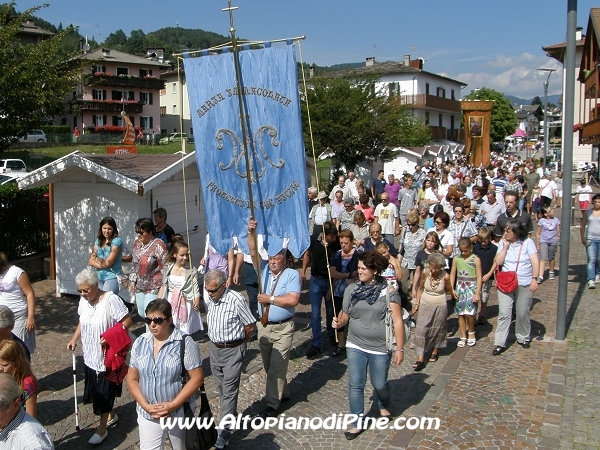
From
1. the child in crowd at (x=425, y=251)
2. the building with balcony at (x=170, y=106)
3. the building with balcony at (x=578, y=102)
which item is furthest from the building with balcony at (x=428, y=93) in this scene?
the child in crowd at (x=425, y=251)

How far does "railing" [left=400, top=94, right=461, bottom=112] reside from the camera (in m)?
64.2

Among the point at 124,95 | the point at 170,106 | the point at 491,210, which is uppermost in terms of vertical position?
the point at 124,95

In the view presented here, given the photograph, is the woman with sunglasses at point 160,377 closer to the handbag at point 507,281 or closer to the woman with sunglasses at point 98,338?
the woman with sunglasses at point 98,338

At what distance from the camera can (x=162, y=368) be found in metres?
4.66

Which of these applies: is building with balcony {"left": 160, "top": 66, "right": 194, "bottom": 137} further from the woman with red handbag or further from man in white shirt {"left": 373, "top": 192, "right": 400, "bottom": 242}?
the woman with red handbag

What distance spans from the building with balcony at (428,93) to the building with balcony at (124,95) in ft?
87.8

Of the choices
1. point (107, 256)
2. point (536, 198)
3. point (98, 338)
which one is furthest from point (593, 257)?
point (98, 338)

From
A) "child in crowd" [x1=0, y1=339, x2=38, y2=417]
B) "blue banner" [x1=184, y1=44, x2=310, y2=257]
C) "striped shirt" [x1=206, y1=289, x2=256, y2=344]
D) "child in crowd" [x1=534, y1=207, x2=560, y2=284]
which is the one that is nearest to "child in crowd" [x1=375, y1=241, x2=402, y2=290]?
"blue banner" [x1=184, y1=44, x2=310, y2=257]

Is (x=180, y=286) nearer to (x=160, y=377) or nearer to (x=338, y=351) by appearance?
(x=338, y=351)

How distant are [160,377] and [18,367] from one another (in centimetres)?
102

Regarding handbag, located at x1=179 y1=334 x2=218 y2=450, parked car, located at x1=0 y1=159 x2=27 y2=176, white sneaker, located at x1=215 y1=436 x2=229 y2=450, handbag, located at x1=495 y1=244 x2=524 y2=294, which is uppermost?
parked car, located at x1=0 y1=159 x2=27 y2=176

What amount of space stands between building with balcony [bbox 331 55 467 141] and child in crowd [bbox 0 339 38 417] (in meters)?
56.9

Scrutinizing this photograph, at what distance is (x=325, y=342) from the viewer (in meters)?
8.98
